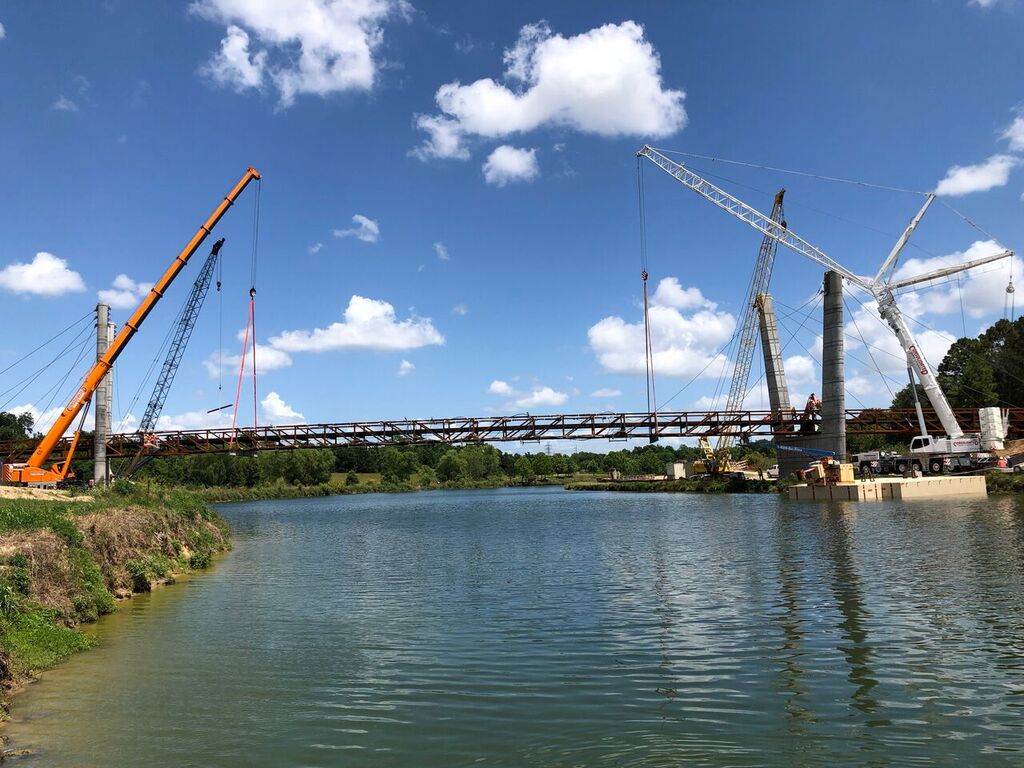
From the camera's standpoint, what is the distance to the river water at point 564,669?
35.7 ft

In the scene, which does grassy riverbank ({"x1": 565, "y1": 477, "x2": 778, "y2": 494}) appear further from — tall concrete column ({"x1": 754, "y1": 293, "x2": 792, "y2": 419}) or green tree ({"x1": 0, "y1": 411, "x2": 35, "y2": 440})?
green tree ({"x1": 0, "y1": 411, "x2": 35, "y2": 440})

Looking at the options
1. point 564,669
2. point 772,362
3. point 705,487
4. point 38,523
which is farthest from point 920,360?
point 38,523

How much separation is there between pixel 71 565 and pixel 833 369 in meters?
93.5

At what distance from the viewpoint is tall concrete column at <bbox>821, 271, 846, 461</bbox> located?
3720 inches

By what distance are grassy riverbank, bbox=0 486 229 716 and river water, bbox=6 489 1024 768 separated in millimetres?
872

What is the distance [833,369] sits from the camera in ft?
313

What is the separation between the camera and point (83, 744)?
→ 11188 mm

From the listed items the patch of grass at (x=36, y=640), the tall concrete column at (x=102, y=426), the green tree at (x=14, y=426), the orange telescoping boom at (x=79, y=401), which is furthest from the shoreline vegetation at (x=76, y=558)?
the green tree at (x=14, y=426)

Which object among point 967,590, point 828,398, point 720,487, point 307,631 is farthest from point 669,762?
point 720,487

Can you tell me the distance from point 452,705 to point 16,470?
6493 cm

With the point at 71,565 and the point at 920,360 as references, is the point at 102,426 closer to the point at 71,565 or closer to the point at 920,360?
the point at 71,565

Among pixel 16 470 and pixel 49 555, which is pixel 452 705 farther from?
pixel 16 470

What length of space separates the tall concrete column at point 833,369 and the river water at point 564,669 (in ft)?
224

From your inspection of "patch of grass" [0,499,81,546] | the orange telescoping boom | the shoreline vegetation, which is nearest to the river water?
the shoreline vegetation
